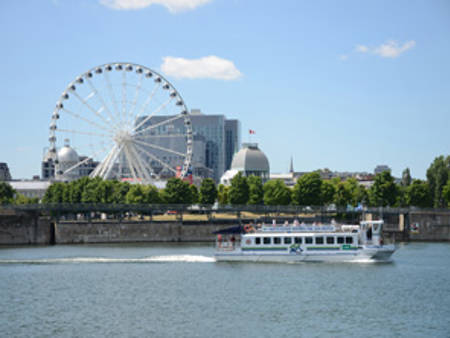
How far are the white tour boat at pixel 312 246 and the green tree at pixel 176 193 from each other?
214 feet

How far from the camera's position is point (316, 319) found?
4781 centimetres

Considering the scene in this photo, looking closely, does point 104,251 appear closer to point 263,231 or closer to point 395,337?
point 263,231

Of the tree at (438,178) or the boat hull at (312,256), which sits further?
the tree at (438,178)

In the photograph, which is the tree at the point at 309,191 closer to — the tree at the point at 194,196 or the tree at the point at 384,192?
the tree at the point at 384,192

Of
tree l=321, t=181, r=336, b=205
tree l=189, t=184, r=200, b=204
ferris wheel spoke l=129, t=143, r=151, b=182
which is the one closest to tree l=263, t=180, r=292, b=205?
tree l=321, t=181, r=336, b=205

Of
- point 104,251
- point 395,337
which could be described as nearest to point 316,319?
point 395,337

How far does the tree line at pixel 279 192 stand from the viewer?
457 ft

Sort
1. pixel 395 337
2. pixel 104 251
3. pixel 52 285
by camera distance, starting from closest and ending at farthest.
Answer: pixel 395 337
pixel 52 285
pixel 104 251

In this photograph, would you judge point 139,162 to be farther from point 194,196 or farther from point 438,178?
point 438,178

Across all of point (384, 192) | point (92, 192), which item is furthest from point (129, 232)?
point (384, 192)

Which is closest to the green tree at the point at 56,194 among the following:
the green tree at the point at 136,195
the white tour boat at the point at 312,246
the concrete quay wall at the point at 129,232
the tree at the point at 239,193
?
the green tree at the point at 136,195

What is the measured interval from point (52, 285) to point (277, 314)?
75.1 feet

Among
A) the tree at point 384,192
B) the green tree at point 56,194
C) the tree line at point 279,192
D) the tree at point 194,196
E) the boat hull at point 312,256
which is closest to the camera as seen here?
the boat hull at point 312,256

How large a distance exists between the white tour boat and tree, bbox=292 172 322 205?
66926 millimetres
